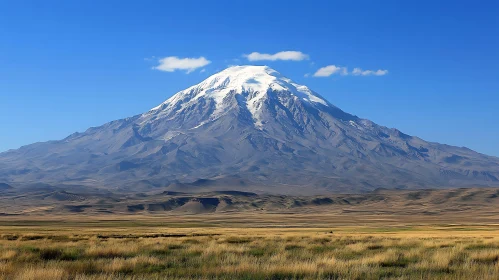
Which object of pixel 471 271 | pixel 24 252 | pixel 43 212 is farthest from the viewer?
pixel 43 212

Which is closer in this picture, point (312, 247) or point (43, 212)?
point (312, 247)

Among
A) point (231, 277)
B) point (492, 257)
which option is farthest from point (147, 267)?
point (492, 257)

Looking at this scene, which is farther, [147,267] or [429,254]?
[429,254]

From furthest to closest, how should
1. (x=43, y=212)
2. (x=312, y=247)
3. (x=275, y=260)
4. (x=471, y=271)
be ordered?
(x=43, y=212), (x=312, y=247), (x=275, y=260), (x=471, y=271)

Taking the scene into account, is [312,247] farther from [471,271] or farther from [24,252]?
[24,252]

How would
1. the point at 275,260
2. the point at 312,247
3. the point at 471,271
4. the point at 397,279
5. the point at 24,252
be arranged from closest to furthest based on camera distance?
1. the point at 397,279
2. the point at 471,271
3. the point at 275,260
4. the point at 24,252
5. the point at 312,247

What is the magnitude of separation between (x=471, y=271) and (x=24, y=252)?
14.9 m

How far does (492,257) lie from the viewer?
19.8 m

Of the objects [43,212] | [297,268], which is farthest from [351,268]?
[43,212]

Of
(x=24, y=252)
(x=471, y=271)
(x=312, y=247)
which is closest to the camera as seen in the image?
(x=471, y=271)

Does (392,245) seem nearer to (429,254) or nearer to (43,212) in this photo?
(429,254)

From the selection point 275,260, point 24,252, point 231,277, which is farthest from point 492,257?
point 24,252

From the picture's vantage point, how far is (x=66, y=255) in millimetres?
20734

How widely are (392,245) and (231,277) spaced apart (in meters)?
13.7
